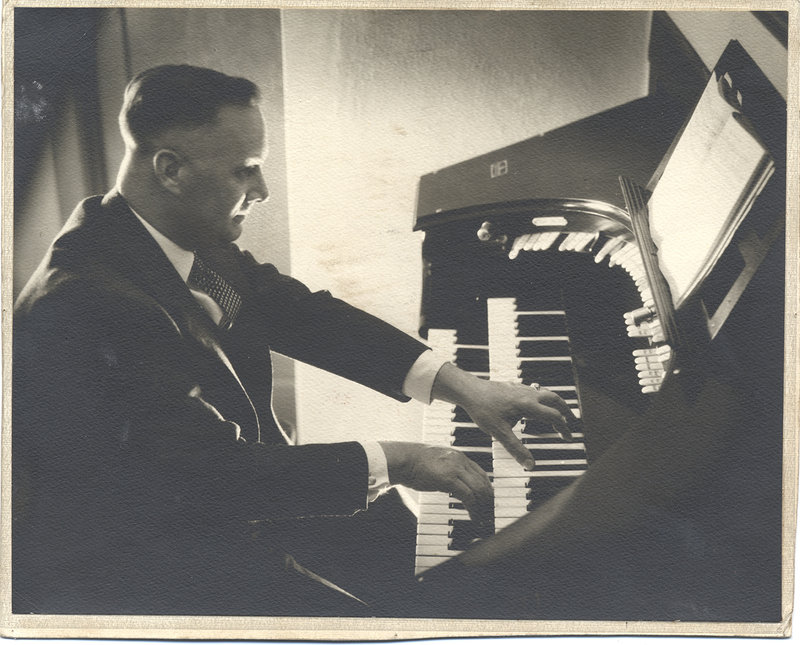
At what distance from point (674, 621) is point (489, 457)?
0.74 meters

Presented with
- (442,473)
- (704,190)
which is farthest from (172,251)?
(704,190)

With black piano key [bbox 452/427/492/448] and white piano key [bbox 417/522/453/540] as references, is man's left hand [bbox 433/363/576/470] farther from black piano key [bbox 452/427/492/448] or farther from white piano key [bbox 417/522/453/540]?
white piano key [bbox 417/522/453/540]

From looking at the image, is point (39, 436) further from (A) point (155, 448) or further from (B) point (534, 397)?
(B) point (534, 397)

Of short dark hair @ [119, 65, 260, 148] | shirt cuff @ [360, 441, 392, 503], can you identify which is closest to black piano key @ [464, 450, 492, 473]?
shirt cuff @ [360, 441, 392, 503]

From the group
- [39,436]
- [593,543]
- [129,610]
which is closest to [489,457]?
[593,543]

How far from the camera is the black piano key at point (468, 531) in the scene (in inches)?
80.7

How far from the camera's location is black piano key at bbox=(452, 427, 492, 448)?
2.09 m

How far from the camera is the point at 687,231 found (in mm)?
2096

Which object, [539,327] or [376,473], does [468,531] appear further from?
[539,327]

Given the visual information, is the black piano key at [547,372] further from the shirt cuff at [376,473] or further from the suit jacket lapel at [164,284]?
the suit jacket lapel at [164,284]

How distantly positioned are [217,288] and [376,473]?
71 cm

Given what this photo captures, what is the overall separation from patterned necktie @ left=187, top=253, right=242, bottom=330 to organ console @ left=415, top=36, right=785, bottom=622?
22.1 inches

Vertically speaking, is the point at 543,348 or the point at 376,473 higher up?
the point at 543,348

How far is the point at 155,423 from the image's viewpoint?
204cm
